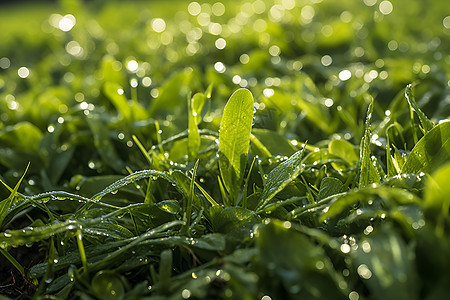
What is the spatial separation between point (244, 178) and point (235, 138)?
193 mm

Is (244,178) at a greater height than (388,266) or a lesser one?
lesser

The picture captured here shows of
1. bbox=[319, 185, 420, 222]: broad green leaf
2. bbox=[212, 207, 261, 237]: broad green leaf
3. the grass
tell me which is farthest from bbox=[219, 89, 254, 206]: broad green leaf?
bbox=[319, 185, 420, 222]: broad green leaf

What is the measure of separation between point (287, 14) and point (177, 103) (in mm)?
1772

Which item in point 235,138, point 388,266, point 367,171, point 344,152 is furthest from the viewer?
point 344,152

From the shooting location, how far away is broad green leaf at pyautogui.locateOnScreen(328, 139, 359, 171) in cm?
138

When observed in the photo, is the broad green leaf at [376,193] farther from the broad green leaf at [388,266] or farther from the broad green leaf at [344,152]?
the broad green leaf at [344,152]

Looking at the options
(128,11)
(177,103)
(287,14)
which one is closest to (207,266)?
(177,103)

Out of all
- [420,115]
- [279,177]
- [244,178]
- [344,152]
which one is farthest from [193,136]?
[420,115]

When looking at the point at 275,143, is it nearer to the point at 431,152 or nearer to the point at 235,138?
the point at 235,138

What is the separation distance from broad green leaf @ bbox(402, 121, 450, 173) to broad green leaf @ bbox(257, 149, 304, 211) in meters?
0.27

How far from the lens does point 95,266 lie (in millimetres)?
1088

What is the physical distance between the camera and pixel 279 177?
1.20 meters

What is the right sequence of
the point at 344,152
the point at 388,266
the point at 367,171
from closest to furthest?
the point at 388,266, the point at 367,171, the point at 344,152

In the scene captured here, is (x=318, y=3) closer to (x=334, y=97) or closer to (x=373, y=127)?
(x=334, y=97)
